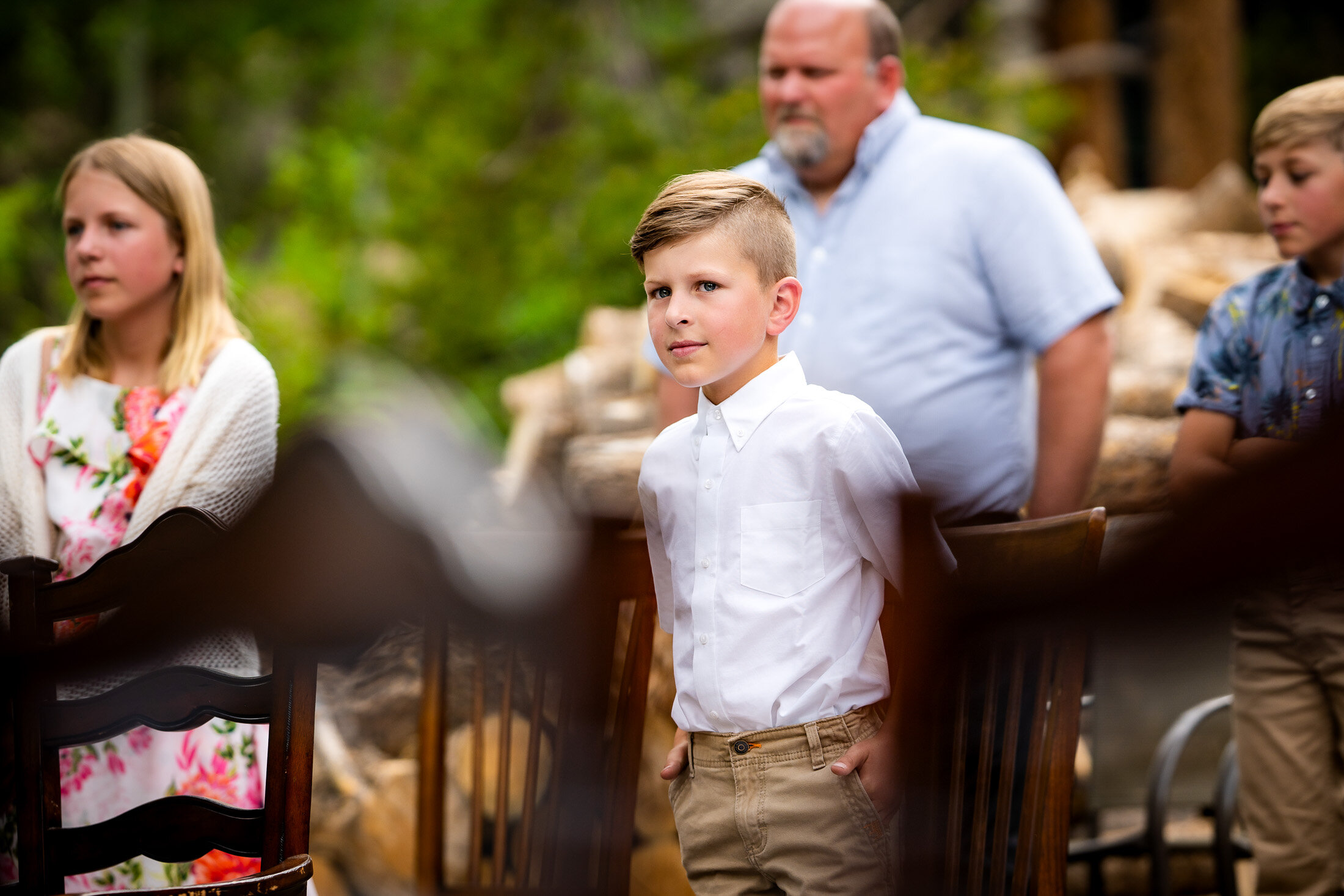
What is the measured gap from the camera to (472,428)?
8086mm

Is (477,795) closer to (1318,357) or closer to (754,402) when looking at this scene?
(754,402)

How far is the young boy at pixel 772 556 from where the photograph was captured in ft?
3.79

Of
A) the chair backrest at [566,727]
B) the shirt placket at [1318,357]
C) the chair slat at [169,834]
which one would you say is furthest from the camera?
the shirt placket at [1318,357]

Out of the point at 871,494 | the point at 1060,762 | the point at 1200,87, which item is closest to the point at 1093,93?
the point at 1200,87

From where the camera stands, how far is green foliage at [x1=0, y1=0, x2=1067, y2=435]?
25.8 ft

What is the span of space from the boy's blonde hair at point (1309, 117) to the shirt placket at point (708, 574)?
112cm

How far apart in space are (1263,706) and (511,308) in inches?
277

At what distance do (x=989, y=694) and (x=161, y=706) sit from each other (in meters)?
1.05

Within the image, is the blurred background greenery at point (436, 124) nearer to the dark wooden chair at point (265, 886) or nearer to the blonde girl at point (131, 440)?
the blonde girl at point (131, 440)

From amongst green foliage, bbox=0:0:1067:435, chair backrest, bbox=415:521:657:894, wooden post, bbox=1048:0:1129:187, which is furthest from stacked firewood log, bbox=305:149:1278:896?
wooden post, bbox=1048:0:1129:187

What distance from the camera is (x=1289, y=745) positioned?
1.92 m

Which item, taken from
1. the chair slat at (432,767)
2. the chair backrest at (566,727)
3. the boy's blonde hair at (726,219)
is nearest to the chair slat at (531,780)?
the chair backrest at (566,727)

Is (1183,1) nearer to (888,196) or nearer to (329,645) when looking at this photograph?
(888,196)

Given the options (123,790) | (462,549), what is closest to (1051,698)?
(462,549)
